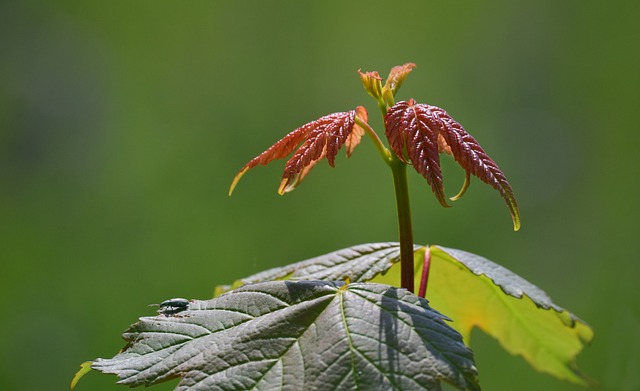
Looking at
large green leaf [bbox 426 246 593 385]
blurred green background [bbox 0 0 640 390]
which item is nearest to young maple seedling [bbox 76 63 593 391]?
large green leaf [bbox 426 246 593 385]

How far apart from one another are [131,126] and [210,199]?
1.54ft

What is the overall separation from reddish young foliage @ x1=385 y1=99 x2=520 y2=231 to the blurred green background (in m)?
2.31

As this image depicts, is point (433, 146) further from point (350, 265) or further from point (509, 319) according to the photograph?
point (509, 319)

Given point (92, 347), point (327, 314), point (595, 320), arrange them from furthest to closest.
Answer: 1. point (595, 320)
2. point (92, 347)
3. point (327, 314)

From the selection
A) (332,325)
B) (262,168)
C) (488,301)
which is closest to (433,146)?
(332,325)

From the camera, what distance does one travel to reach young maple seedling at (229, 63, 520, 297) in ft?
1.60

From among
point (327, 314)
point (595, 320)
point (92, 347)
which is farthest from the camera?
point (595, 320)

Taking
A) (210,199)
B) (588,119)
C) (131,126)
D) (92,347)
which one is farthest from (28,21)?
(588,119)

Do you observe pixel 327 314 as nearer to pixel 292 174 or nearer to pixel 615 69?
pixel 292 174

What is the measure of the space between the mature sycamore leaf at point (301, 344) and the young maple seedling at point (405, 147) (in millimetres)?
82

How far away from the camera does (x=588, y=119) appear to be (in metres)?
3.21

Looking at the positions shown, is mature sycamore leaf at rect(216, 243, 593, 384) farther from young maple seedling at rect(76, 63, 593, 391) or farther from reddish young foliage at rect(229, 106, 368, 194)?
reddish young foliage at rect(229, 106, 368, 194)

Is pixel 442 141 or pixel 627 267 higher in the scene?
pixel 442 141

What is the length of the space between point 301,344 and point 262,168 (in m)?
2.57
